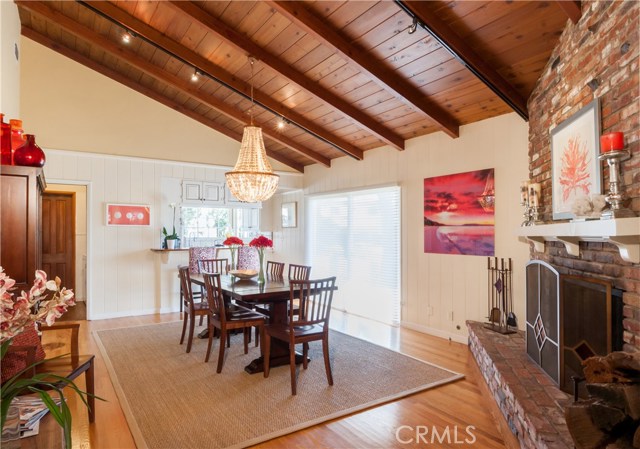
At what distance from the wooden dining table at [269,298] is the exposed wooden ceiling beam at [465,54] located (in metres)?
2.48

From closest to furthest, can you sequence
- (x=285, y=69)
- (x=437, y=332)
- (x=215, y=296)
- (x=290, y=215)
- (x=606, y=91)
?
(x=606, y=91) → (x=215, y=296) → (x=285, y=69) → (x=437, y=332) → (x=290, y=215)

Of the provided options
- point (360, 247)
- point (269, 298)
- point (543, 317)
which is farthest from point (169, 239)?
point (543, 317)

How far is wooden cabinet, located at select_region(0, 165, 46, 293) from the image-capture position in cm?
237

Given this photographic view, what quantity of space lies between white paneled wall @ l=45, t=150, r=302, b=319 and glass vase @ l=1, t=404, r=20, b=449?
492cm

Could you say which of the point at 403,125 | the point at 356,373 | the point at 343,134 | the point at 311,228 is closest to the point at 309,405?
the point at 356,373

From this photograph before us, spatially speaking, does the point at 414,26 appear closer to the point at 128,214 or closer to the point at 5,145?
the point at 5,145

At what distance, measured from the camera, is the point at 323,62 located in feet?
13.3

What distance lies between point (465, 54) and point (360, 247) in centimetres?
340

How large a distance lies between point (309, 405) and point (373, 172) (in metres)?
3.69

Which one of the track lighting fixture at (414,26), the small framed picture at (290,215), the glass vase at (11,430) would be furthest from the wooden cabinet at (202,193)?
the glass vase at (11,430)

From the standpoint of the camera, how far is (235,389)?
3172 millimetres

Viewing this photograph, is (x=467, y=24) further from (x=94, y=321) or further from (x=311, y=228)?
(x=94, y=321)

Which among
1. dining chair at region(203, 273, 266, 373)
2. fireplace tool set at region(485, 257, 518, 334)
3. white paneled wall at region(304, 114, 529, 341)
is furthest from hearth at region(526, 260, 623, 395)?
dining chair at region(203, 273, 266, 373)

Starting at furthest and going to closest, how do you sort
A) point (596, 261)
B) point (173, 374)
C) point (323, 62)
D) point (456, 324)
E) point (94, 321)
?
point (94, 321), point (456, 324), point (323, 62), point (173, 374), point (596, 261)
